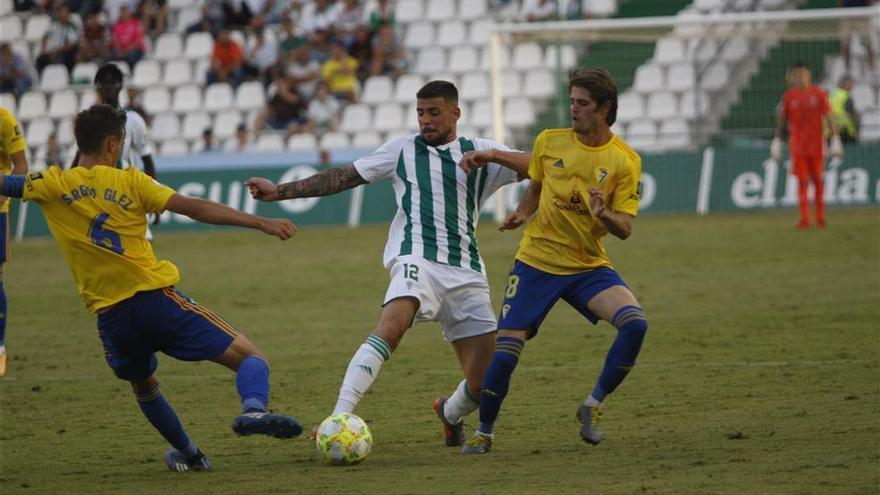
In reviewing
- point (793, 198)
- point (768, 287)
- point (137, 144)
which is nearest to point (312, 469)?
point (137, 144)

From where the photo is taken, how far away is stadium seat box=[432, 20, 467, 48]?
1136 inches

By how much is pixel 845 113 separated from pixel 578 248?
17.9m

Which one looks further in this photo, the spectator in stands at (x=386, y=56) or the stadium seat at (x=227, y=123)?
the stadium seat at (x=227, y=123)

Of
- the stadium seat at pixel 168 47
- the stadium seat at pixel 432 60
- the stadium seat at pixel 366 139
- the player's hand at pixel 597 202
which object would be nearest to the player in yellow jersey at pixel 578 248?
the player's hand at pixel 597 202

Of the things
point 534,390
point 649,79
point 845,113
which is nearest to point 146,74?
point 649,79

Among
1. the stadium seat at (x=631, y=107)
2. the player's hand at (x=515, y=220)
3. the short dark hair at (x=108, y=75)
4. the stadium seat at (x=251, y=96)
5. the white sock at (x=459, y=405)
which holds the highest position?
the short dark hair at (x=108, y=75)

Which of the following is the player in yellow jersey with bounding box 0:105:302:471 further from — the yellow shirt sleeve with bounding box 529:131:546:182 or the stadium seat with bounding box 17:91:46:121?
the stadium seat with bounding box 17:91:46:121

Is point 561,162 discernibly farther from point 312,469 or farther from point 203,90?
point 203,90

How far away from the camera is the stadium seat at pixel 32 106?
98.5ft

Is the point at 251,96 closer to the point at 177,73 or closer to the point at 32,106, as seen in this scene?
the point at 177,73

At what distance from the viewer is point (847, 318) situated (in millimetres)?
12953

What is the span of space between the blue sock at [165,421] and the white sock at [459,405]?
4.90ft

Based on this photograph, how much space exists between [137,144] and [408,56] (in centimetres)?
1677

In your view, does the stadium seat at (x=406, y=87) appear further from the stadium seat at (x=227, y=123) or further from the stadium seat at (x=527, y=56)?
the stadium seat at (x=227, y=123)
